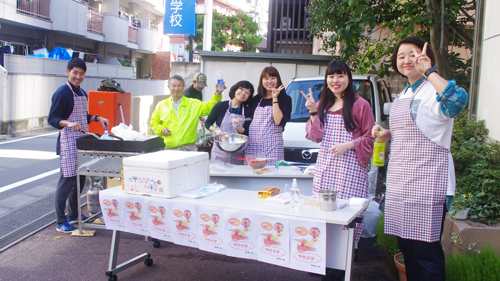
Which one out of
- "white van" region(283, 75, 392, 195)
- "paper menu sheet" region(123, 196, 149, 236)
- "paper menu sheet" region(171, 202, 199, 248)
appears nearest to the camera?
"paper menu sheet" region(171, 202, 199, 248)

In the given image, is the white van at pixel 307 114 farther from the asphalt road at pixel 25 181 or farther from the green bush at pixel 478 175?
the asphalt road at pixel 25 181

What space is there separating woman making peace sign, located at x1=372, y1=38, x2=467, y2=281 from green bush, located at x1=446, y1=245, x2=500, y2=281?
41 centimetres

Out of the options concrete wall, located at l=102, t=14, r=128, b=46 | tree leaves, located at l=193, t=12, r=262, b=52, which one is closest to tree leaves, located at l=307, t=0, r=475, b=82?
concrete wall, located at l=102, t=14, r=128, b=46

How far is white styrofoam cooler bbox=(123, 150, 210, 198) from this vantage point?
10.4ft

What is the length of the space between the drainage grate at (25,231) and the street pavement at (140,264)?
84mm

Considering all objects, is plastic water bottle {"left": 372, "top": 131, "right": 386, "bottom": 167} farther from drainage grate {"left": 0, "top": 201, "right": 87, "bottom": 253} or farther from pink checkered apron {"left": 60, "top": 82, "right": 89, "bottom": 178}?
drainage grate {"left": 0, "top": 201, "right": 87, "bottom": 253}

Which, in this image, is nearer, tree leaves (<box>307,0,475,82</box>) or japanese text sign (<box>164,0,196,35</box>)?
tree leaves (<box>307,0,475,82</box>)

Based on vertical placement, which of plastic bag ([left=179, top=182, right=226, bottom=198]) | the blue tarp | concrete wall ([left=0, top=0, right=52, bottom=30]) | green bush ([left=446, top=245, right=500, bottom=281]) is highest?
concrete wall ([left=0, top=0, right=52, bottom=30])

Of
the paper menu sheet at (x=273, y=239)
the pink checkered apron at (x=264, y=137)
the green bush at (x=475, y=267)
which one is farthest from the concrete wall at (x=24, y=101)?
the green bush at (x=475, y=267)

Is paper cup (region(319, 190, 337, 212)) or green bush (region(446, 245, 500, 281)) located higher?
paper cup (region(319, 190, 337, 212))

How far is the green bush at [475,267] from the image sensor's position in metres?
2.83

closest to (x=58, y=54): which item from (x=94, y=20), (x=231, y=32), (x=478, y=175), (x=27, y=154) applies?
(x=94, y=20)

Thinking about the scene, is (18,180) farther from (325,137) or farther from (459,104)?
(459,104)

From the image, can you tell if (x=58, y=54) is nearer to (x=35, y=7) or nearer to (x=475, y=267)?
(x=35, y=7)
